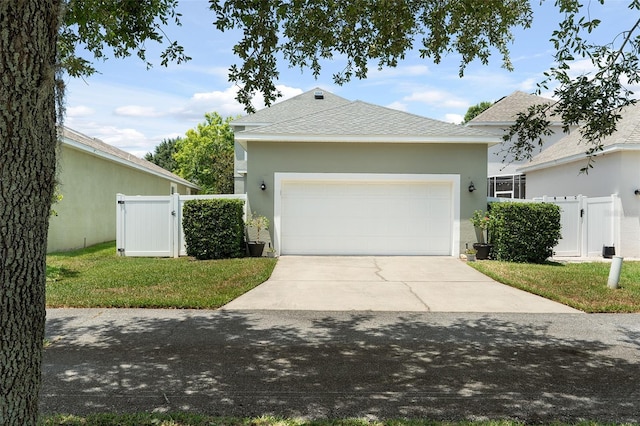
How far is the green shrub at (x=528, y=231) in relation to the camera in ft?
39.3

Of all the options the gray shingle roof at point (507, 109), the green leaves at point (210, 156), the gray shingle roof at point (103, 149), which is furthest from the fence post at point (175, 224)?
the green leaves at point (210, 156)

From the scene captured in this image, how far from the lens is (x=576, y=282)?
944cm

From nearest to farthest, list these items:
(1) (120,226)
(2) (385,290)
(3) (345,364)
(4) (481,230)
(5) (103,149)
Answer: (3) (345,364) < (2) (385,290) < (1) (120,226) < (4) (481,230) < (5) (103,149)

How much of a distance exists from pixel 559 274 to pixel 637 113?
8.66 m

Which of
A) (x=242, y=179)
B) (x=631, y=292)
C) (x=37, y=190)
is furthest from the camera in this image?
(x=242, y=179)

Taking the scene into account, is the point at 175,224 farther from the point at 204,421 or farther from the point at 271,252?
the point at 204,421

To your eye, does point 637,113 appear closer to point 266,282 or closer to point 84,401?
point 266,282

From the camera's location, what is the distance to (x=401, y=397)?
3967mm

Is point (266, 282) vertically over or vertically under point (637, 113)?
under

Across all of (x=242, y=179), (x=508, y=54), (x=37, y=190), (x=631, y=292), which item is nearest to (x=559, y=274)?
(x=631, y=292)

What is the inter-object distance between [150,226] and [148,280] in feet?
13.7

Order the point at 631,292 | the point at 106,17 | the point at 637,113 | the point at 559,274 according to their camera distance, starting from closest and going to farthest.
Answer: the point at 106,17
the point at 631,292
the point at 559,274
the point at 637,113

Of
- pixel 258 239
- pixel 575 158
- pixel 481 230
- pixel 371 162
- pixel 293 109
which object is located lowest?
pixel 258 239

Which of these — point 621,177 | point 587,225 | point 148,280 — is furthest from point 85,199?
point 621,177
